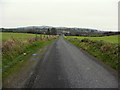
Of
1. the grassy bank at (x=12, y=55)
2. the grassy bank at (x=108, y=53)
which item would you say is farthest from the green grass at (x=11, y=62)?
the grassy bank at (x=108, y=53)

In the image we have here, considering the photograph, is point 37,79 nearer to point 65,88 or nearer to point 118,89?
point 65,88

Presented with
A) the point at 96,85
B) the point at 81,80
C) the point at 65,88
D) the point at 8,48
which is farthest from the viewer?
the point at 8,48

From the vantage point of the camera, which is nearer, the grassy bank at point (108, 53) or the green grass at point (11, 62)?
the green grass at point (11, 62)

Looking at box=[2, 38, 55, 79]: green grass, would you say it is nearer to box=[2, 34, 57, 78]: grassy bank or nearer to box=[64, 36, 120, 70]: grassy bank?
box=[2, 34, 57, 78]: grassy bank

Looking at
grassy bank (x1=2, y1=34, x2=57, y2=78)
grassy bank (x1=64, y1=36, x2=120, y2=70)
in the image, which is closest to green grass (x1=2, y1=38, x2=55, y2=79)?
grassy bank (x1=2, y1=34, x2=57, y2=78)

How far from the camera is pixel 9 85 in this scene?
3.23 metres

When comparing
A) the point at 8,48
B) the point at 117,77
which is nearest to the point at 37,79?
the point at 117,77

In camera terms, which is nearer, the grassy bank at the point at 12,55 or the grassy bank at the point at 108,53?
the grassy bank at the point at 12,55

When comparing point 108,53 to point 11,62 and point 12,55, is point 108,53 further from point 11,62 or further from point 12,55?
point 12,55

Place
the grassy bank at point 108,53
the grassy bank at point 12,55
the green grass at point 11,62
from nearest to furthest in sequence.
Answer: the green grass at point 11,62 < the grassy bank at point 12,55 < the grassy bank at point 108,53

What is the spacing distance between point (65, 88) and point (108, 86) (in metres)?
1.59

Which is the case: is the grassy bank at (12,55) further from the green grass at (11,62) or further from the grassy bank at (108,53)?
the grassy bank at (108,53)

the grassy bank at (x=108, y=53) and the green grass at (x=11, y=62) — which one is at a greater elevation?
the grassy bank at (x=108, y=53)

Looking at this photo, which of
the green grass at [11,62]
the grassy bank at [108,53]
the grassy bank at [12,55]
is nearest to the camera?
the green grass at [11,62]
